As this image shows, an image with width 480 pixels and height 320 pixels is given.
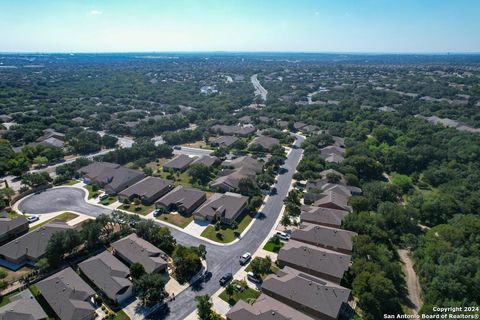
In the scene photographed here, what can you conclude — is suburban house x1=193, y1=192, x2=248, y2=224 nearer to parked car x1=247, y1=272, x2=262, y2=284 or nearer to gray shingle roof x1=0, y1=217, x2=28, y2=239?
parked car x1=247, y1=272, x2=262, y2=284

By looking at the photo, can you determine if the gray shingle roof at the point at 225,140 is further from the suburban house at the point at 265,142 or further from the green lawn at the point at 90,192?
the green lawn at the point at 90,192

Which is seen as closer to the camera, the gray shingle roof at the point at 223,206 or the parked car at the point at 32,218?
the parked car at the point at 32,218

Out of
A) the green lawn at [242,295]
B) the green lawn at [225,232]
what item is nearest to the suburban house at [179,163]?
the green lawn at [225,232]

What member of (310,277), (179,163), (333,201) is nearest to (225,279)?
(310,277)

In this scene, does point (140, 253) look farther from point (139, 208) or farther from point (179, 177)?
point (179, 177)

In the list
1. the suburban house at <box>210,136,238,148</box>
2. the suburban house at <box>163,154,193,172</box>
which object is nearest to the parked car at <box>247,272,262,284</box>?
the suburban house at <box>163,154,193,172</box>

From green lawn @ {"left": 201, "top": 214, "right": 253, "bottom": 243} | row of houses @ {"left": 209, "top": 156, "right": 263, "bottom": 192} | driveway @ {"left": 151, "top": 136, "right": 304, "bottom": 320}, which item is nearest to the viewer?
driveway @ {"left": 151, "top": 136, "right": 304, "bottom": 320}

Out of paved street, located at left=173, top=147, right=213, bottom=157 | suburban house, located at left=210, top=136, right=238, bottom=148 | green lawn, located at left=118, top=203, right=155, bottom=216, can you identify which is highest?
suburban house, located at left=210, top=136, right=238, bottom=148
